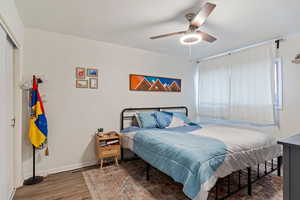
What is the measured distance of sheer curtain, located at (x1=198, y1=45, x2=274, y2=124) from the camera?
10.2 feet

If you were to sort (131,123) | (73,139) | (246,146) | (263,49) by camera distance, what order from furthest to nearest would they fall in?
(131,123), (263,49), (73,139), (246,146)

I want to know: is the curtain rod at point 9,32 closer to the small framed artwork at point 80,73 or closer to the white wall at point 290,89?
the small framed artwork at point 80,73

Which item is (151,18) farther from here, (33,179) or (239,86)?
(33,179)

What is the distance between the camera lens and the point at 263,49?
10.3ft

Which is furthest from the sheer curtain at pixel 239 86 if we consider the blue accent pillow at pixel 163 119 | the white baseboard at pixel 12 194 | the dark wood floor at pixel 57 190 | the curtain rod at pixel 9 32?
the white baseboard at pixel 12 194

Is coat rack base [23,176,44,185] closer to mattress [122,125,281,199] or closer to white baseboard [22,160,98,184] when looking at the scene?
white baseboard [22,160,98,184]

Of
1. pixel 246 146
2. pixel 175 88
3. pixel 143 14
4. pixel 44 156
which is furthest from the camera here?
pixel 175 88

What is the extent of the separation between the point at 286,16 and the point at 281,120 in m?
1.89

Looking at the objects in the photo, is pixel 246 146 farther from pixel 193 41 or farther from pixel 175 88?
pixel 175 88

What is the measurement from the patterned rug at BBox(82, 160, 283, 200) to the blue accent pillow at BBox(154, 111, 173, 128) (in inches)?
36.1

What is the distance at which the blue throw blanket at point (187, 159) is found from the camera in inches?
58.2

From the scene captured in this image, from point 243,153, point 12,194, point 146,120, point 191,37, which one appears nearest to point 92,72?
point 146,120

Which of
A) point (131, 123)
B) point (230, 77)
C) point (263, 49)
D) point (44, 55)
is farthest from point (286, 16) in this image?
point (44, 55)

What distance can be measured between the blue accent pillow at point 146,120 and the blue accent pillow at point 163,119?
8 cm
